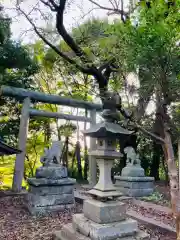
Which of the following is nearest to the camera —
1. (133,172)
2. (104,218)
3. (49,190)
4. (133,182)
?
(104,218)

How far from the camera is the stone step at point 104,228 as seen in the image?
332cm

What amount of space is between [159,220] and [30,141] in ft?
24.7

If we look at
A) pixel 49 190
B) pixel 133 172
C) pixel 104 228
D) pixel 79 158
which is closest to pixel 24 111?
pixel 49 190

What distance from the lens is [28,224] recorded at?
15.6 ft

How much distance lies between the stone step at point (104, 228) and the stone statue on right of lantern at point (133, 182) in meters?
3.61

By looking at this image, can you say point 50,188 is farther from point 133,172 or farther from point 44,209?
point 133,172

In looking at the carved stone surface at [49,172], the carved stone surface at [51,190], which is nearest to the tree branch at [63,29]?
the carved stone surface at [49,172]

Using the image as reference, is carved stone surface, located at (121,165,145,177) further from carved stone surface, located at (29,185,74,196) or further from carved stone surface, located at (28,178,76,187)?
carved stone surface, located at (28,178,76,187)

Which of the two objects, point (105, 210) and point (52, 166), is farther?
point (52, 166)

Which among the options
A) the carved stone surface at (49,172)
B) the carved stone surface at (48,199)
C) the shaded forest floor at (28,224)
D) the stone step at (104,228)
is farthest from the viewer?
the carved stone surface at (49,172)

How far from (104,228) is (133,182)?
4051mm

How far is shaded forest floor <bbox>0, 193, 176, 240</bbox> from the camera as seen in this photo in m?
4.07

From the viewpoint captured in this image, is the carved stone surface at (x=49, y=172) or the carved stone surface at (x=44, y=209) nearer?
the carved stone surface at (x=44, y=209)

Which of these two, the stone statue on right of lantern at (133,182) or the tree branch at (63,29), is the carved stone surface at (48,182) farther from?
the tree branch at (63,29)
